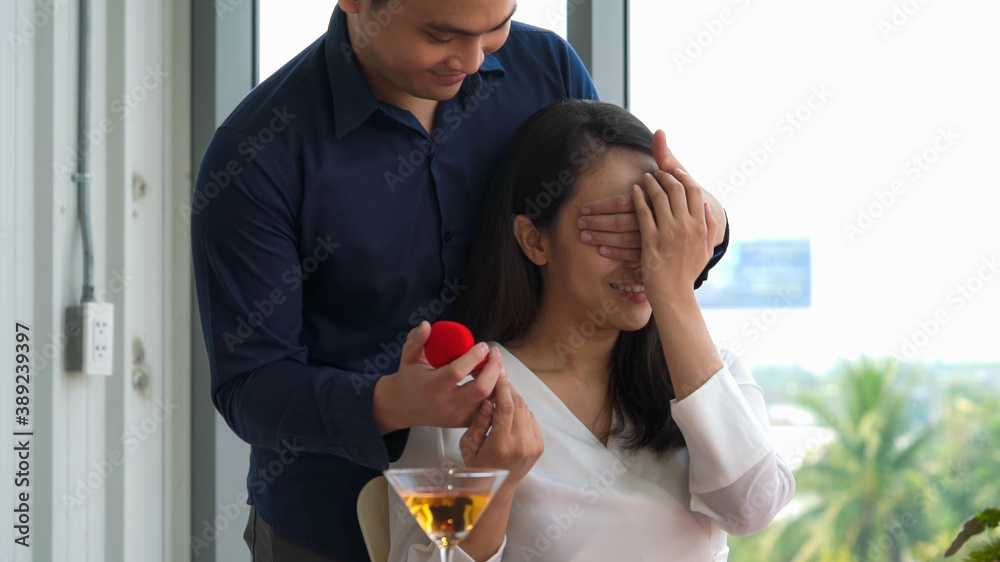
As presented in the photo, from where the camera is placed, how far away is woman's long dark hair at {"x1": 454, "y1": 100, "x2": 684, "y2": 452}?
5.20 feet

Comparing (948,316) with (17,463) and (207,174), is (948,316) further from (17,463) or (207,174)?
(17,463)

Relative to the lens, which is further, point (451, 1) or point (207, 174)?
point (207, 174)

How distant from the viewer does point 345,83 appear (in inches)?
63.2

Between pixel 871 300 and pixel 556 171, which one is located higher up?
pixel 556 171

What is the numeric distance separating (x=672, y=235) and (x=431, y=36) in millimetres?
465

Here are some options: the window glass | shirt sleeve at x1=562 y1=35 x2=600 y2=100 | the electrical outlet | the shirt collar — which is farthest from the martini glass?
the electrical outlet

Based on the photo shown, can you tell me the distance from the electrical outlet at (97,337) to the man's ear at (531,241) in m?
1.13

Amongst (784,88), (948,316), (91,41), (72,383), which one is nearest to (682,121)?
(784,88)

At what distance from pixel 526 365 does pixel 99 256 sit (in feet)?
4.11

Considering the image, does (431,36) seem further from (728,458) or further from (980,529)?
(980,529)

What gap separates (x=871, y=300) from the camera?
3201 millimetres

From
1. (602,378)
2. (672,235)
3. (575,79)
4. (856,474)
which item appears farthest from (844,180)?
(856,474)

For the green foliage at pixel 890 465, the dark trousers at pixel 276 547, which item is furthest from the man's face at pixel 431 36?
the green foliage at pixel 890 465

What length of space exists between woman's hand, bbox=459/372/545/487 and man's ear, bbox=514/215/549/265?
43cm
